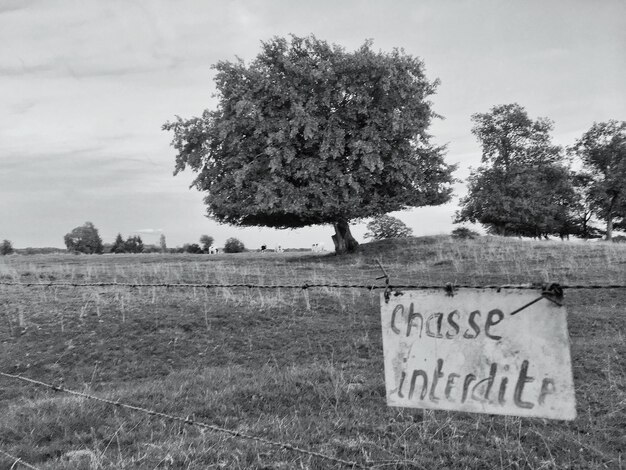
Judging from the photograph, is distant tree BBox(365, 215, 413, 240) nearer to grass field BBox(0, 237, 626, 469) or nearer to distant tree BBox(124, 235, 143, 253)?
distant tree BBox(124, 235, 143, 253)

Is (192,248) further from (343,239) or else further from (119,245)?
(343,239)

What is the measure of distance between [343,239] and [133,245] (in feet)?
103

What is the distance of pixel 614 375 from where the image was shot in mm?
7293

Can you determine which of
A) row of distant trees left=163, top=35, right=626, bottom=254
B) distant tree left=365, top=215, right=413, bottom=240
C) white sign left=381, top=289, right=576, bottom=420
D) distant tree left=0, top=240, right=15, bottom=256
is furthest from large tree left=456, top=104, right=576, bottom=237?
distant tree left=0, top=240, right=15, bottom=256

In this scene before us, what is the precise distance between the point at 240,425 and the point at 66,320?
306 inches

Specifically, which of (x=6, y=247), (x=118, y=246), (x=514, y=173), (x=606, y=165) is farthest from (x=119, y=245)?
(x=606, y=165)

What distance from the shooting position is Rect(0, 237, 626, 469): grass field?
4695 millimetres

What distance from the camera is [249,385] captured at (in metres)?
7.05

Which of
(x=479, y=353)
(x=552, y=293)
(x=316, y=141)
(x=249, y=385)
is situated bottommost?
(x=249, y=385)

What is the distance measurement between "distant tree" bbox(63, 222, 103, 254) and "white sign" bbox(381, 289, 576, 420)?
55218mm

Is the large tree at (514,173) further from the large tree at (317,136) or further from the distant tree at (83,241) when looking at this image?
the distant tree at (83,241)

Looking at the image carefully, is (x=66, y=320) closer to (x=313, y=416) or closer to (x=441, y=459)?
(x=313, y=416)

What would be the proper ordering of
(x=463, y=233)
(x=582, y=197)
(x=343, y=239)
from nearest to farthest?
1. (x=343, y=239)
2. (x=463, y=233)
3. (x=582, y=197)

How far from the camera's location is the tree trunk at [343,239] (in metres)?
31.1
